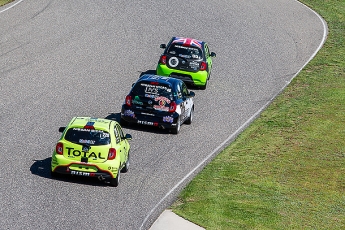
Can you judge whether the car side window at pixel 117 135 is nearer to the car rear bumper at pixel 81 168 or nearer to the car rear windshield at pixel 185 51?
Answer: the car rear bumper at pixel 81 168

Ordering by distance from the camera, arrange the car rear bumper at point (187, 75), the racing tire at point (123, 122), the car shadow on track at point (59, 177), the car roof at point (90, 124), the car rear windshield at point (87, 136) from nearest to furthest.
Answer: the car rear windshield at point (87, 136), the car roof at point (90, 124), the car shadow on track at point (59, 177), the racing tire at point (123, 122), the car rear bumper at point (187, 75)

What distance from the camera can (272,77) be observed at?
37.5 m

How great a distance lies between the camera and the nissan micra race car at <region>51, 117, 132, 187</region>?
22047mm

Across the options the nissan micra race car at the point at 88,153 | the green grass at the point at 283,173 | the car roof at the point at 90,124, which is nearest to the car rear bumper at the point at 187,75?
the green grass at the point at 283,173

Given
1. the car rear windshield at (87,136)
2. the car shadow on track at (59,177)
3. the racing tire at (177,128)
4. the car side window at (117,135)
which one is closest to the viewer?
the car rear windshield at (87,136)

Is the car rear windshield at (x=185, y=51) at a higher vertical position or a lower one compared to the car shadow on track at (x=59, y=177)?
higher

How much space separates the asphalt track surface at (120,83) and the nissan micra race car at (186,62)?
26.1 inches

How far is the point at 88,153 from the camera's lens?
871 inches

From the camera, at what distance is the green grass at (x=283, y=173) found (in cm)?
2130

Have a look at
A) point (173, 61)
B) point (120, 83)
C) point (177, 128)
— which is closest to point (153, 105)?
point (177, 128)

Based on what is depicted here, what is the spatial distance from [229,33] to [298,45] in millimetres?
3451

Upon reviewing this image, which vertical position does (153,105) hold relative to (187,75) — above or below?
above

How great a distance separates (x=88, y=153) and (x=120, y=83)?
11.7 metres

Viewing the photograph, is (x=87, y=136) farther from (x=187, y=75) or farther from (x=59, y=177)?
(x=187, y=75)
